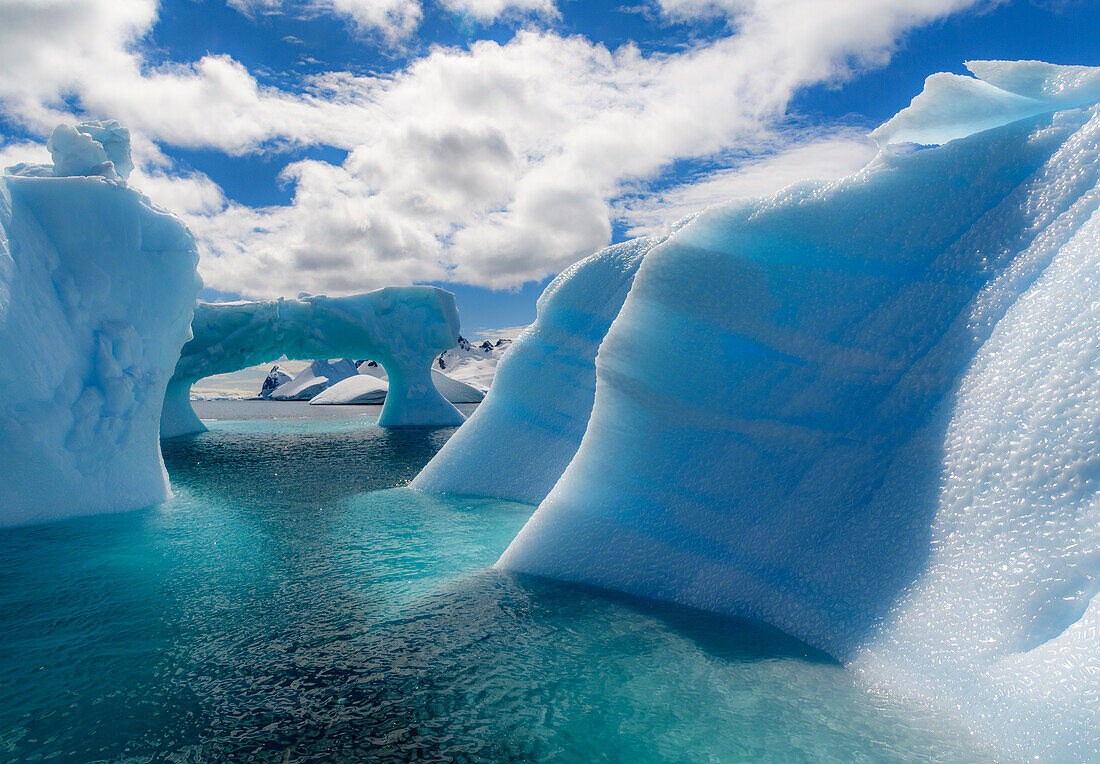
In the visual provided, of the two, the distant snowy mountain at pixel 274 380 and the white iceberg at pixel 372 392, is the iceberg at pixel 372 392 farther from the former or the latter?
the distant snowy mountain at pixel 274 380

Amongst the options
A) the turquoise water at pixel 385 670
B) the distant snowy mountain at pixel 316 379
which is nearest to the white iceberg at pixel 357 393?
the distant snowy mountain at pixel 316 379

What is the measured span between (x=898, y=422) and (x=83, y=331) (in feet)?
27.7

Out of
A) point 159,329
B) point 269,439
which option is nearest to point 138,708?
point 159,329

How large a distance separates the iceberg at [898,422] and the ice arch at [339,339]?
15.5 m

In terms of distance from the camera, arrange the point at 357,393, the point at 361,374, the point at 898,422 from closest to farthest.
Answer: the point at 898,422 < the point at 357,393 < the point at 361,374

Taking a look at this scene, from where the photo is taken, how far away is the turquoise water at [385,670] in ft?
7.85

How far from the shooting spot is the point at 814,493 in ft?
11.8

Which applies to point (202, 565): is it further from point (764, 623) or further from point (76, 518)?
point (764, 623)

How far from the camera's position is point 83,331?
6.98 metres

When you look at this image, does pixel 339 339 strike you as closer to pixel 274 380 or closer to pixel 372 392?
pixel 372 392

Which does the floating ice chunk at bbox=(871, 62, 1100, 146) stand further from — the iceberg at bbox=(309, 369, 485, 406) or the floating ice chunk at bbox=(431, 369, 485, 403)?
the floating ice chunk at bbox=(431, 369, 485, 403)

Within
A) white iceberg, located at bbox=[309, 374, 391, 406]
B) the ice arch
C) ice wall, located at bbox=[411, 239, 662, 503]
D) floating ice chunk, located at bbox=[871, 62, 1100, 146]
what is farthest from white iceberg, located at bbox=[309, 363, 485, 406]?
floating ice chunk, located at bbox=[871, 62, 1100, 146]

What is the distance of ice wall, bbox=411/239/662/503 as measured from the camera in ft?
21.9

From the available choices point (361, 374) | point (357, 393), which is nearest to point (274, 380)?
point (361, 374)
